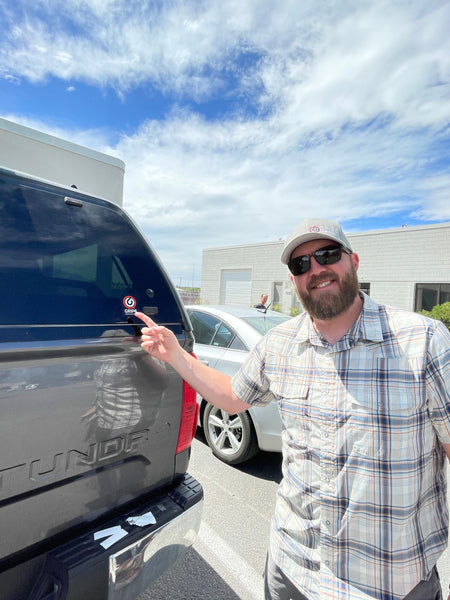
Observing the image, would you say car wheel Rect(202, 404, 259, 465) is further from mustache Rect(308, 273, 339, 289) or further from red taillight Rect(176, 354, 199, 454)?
mustache Rect(308, 273, 339, 289)

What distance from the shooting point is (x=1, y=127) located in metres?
2.74

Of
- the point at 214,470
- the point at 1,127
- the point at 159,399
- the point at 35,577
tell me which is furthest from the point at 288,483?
the point at 1,127

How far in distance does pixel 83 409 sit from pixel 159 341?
43 cm

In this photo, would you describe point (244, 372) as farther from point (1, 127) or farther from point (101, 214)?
point (1, 127)

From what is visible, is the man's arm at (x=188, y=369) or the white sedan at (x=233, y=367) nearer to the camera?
the man's arm at (x=188, y=369)

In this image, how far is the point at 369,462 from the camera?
119 centimetres

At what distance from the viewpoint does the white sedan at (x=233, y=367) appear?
3.49m

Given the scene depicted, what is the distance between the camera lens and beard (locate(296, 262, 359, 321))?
54.8 inches

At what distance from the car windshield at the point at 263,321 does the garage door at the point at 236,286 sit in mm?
24413

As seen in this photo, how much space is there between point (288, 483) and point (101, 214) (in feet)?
4.77

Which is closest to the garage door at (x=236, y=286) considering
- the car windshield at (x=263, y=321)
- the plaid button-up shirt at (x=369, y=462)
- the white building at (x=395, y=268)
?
the white building at (x=395, y=268)

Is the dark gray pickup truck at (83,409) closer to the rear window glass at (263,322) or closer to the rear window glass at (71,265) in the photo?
the rear window glass at (71,265)

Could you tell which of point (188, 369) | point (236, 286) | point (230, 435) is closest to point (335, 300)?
point (188, 369)

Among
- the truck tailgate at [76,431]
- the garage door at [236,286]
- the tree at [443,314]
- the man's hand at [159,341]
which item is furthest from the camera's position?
the garage door at [236,286]
